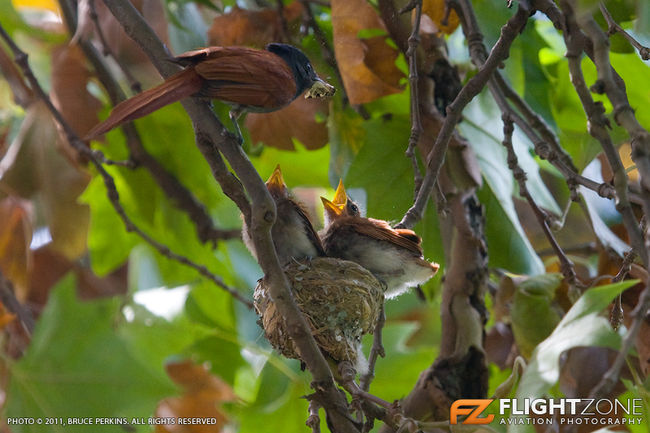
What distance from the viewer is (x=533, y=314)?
318cm

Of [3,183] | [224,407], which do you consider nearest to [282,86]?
[3,183]

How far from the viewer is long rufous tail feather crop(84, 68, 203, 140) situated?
6.73 feet

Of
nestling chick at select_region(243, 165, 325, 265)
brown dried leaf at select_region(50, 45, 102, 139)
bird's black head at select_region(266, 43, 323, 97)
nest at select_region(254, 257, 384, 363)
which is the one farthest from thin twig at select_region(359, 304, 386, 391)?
brown dried leaf at select_region(50, 45, 102, 139)

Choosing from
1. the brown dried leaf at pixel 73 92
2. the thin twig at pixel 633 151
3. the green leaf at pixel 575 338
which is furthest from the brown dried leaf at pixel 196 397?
the thin twig at pixel 633 151

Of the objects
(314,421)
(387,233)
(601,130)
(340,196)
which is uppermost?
(340,196)

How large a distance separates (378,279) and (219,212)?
4.04 ft

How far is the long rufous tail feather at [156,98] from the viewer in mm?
2053

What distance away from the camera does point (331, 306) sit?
285cm


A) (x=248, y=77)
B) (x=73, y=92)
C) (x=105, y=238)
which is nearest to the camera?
(x=248, y=77)

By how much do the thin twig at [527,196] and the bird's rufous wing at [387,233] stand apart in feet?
1.66

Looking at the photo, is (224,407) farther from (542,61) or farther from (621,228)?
(542,61)

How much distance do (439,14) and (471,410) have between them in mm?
1729

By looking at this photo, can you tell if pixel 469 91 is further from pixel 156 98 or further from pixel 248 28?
pixel 248 28

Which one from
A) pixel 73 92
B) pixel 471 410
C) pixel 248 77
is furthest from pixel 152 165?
pixel 471 410
